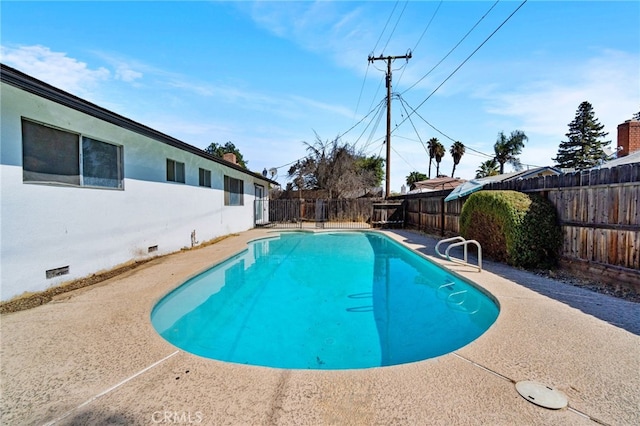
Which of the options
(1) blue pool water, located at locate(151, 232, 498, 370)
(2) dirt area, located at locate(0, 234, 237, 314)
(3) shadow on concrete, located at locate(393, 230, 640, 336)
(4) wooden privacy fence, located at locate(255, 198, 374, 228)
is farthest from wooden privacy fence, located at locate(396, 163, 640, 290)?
(4) wooden privacy fence, located at locate(255, 198, 374, 228)

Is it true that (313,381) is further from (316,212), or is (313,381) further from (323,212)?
(323,212)

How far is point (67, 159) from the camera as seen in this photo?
493 centimetres

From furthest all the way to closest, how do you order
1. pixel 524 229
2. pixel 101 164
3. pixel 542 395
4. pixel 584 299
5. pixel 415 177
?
pixel 415 177, pixel 524 229, pixel 101 164, pixel 584 299, pixel 542 395

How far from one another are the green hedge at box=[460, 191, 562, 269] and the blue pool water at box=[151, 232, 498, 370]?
1565 mm

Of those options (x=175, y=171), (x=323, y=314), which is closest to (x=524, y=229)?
(x=323, y=314)

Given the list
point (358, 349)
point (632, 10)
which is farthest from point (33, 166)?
point (632, 10)

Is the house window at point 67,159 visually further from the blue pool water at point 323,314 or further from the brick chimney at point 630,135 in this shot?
the brick chimney at point 630,135

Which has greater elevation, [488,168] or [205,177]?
[488,168]

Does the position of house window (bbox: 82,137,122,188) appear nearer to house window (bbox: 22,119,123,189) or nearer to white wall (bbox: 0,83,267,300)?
house window (bbox: 22,119,123,189)

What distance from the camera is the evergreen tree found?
32.5m

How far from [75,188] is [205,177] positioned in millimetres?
5423

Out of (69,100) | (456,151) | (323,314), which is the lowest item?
(323,314)

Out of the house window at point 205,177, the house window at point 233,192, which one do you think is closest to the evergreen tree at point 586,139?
the house window at point 233,192

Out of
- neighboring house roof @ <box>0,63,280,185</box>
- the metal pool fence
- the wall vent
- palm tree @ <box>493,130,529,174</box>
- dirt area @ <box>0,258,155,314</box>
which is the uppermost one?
palm tree @ <box>493,130,529,174</box>
